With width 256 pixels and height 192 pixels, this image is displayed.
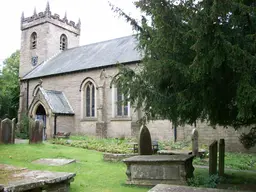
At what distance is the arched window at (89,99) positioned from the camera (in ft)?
75.3

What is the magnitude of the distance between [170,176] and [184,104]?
7.54 ft

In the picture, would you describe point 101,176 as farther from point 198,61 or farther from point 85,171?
point 198,61

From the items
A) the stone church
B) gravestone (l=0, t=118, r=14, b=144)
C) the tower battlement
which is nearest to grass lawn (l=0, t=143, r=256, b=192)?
gravestone (l=0, t=118, r=14, b=144)

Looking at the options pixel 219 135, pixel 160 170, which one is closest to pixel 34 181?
pixel 160 170

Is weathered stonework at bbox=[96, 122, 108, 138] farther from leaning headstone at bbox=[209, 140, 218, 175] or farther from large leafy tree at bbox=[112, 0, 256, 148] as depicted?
large leafy tree at bbox=[112, 0, 256, 148]

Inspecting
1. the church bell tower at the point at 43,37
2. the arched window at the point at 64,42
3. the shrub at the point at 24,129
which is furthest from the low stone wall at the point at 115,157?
the arched window at the point at 64,42

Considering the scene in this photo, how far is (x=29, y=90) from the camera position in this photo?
27031 mm

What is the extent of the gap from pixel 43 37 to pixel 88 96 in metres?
11.3

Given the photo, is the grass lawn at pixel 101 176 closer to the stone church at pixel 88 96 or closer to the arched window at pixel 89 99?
the stone church at pixel 88 96

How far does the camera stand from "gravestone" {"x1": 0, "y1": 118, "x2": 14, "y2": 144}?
46.9 ft

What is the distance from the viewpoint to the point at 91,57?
2464cm

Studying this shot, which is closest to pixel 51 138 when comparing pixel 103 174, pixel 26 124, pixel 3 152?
pixel 26 124

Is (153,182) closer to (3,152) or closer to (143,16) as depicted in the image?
(143,16)

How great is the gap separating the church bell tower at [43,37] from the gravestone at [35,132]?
16.3 m
